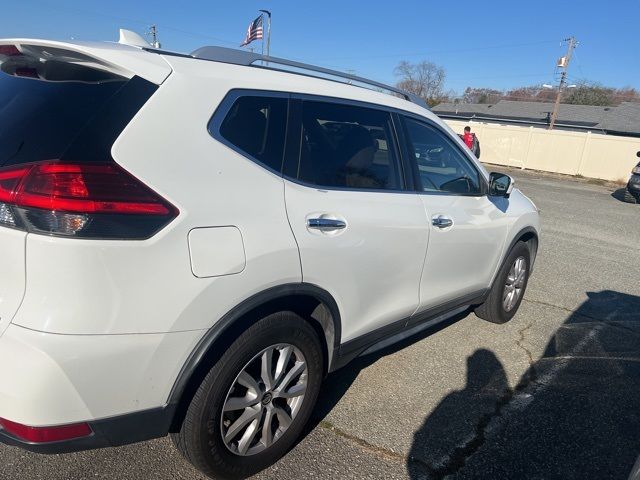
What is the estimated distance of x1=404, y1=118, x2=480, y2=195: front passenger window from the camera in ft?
10.2

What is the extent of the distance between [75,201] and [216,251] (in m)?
0.51

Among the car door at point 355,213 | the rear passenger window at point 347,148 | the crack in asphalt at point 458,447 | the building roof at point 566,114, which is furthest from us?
the building roof at point 566,114

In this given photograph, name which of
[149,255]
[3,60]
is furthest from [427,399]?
[3,60]

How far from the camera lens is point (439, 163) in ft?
11.0

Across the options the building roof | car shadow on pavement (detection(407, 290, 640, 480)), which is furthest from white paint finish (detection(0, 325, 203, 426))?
the building roof

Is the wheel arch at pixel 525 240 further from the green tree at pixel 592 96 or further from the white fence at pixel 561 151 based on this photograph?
the green tree at pixel 592 96

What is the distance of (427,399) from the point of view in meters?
3.13

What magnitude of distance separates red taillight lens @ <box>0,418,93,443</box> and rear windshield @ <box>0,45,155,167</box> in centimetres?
93

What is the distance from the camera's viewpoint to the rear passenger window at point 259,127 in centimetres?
205

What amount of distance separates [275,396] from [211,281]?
763 millimetres

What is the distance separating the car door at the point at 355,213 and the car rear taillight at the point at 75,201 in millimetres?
702

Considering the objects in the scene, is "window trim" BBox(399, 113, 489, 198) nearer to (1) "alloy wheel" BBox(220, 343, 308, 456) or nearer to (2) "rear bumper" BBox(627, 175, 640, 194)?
(1) "alloy wheel" BBox(220, 343, 308, 456)

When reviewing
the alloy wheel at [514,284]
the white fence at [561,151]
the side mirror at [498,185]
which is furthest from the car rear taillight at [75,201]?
the white fence at [561,151]

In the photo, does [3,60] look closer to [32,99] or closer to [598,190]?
[32,99]
